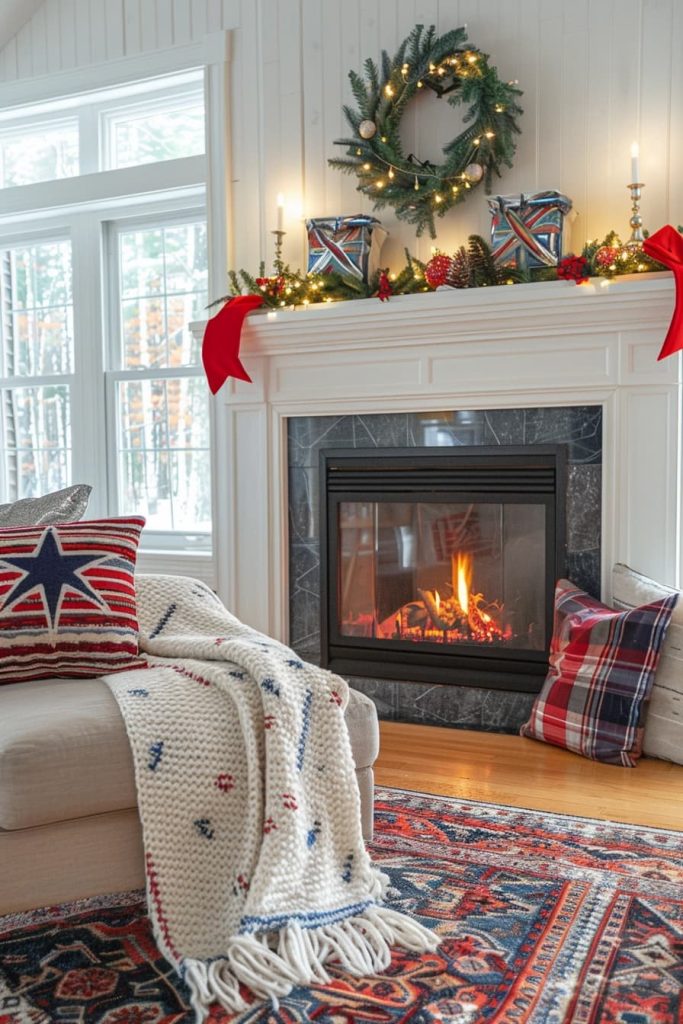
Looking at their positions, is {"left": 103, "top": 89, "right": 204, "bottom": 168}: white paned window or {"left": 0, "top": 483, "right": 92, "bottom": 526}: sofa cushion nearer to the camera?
{"left": 0, "top": 483, "right": 92, "bottom": 526}: sofa cushion

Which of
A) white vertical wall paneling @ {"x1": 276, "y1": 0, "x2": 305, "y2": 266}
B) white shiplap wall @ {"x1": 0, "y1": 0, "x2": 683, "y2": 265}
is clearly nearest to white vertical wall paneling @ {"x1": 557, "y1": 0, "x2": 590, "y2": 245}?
white shiplap wall @ {"x1": 0, "y1": 0, "x2": 683, "y2": 265}

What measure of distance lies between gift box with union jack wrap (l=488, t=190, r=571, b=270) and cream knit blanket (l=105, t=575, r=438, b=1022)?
6.02 ft

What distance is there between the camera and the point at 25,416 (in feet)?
16.0

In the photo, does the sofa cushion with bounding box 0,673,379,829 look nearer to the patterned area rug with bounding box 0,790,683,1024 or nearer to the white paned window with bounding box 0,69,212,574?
the patterned area rug with bounding box 0,790,683,1024

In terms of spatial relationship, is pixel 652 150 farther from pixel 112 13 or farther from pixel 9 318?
pixel 9 318

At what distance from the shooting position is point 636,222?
10.8 feet

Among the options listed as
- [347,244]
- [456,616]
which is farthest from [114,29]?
[456,616]

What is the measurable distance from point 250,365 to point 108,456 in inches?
40.0

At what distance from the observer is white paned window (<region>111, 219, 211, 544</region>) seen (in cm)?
441

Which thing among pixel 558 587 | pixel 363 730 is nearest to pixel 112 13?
pixel 558 587

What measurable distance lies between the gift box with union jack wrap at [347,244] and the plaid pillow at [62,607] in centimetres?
166

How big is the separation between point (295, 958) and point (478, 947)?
1.15 feet

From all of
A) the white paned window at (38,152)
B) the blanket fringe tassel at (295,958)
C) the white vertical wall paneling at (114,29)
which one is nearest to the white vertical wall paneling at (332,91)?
the white vertical wall paneling at (114,29)

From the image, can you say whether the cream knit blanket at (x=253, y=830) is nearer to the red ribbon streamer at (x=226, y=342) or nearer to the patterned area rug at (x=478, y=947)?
the patterned area rug at (x=478, y=947)
